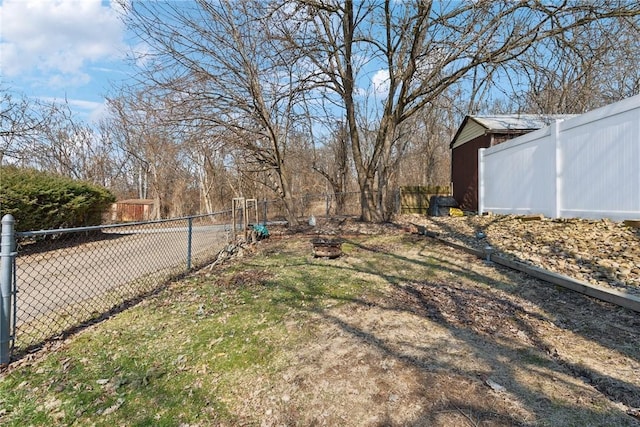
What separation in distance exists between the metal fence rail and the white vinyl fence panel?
22.8 ft

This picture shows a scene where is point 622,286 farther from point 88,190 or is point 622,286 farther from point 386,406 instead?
point 88,190

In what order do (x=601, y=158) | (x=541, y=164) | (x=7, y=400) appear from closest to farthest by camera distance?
(x=7, y=400) → (x=601, y=158) → (x=541, y=164)

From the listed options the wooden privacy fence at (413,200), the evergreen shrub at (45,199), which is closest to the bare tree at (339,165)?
→ the wooden privacy fence at (413,200)

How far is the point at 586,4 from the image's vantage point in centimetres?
695

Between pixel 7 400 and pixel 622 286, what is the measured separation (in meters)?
5.35

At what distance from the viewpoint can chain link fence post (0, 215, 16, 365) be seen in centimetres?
240

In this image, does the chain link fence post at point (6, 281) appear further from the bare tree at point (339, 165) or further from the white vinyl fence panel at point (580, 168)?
the bare tree at point (339, 165)

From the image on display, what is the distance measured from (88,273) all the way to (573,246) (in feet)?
26.5

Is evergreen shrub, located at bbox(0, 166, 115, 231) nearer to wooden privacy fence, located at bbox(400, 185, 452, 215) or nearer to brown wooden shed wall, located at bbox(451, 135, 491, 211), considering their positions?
wooden privacy fence, located at bbox(400, 185, 452, 215)

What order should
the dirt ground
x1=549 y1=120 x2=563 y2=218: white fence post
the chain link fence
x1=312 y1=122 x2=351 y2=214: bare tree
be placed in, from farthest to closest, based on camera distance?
x1=312 y1=122 x2=351 y2=214: bare tree
x1=549 y1=120 x2=563 y2=218: white fence post
the chain link fence
the dirt ground

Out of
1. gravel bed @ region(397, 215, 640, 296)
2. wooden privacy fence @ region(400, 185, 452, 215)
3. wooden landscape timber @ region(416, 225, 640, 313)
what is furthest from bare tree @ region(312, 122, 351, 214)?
wooden landscape timber @ region(416, 225, 640, 313)

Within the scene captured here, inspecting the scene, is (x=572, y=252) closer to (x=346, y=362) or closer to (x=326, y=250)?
(x=326, y=250)

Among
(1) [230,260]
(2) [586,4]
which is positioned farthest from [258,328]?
(2) [586,4]

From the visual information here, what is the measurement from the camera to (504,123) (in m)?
12.2
